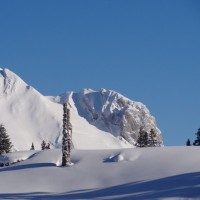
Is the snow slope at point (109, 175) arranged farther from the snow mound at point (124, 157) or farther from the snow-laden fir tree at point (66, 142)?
the snow-laden fir tree at point (66, 142)

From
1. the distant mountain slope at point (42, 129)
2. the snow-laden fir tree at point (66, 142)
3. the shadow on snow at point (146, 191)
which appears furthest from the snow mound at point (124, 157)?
the distant mountain slope at point (42, 129)

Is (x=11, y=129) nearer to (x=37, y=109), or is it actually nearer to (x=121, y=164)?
(x=37, y=109)

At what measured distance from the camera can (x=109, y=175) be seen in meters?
36.3

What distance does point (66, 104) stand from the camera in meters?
44.0

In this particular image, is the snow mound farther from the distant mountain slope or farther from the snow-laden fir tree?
the distant mountain slope

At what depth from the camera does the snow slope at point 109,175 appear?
28.9 meters

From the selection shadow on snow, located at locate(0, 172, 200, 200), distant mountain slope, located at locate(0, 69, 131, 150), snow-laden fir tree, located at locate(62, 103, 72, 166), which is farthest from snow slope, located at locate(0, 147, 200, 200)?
distant mountain slope, located at locate(0, 69, 131, 150)

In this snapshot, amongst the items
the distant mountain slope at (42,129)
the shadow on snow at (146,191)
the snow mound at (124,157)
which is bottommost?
the shadow on snow at (146,191)

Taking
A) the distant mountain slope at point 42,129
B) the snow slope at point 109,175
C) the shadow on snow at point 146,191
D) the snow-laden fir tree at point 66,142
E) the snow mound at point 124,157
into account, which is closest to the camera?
the shadow on snow at point 146,191

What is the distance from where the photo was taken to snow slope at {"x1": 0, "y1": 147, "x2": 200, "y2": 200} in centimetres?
2889

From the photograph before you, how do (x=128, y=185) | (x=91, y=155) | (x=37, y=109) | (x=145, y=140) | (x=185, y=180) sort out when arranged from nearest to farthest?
(x=185, y=180), (x=128, y=185), (x=91, y=155), (x=145, y=140), (x=37, y=109)

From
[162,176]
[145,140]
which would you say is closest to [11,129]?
[145,140]

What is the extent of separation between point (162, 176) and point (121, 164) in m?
5.06

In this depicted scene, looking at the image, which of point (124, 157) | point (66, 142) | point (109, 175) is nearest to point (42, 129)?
point (66, 142)
